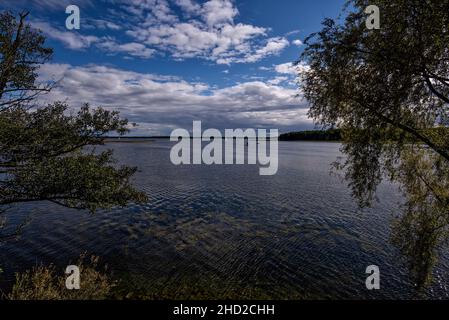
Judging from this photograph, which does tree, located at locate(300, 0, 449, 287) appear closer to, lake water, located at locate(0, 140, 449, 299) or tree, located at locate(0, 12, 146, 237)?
lake water, located at locate(0, 140, 449, 299)

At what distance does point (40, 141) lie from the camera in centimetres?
1288

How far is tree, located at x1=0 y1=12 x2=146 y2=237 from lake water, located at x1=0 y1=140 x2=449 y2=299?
7.19 metres

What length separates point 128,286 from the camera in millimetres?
16359

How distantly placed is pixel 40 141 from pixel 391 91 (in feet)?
56.0

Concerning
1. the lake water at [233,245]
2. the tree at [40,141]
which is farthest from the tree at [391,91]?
the tree at [40,141]

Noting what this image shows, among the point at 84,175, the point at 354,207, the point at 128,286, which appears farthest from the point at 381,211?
the point at 84,175

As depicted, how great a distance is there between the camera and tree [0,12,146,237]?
483 inches

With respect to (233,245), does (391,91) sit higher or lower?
higher

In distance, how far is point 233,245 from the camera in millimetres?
22812

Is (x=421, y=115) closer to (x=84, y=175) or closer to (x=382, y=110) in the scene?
(x=382, y=110)

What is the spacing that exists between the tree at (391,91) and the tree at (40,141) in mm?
12464

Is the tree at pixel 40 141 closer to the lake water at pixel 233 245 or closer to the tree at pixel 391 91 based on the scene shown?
the lake water at pixel 233 245

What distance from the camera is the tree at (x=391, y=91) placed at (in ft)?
35.0

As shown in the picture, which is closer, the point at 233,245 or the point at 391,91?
the point at 391,91
